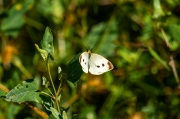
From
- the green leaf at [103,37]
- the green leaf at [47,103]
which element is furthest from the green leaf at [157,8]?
the green leaf at [47,103]

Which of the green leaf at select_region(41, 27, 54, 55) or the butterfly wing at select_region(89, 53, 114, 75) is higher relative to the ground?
the green leaf at select_region(41, 27, 54, 55)

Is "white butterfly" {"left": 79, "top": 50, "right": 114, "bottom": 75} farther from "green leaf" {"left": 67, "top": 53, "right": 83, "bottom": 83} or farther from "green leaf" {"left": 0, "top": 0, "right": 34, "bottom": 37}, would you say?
"green leaf" {"left": 0, "top": 0, "right": 34, "bottom": 37}

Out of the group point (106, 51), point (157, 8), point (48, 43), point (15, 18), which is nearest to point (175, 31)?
point (157, 8)

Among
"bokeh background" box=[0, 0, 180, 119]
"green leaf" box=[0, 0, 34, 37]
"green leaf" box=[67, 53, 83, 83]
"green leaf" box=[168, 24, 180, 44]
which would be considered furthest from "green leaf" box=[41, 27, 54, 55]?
"green leaf" box=[0, 0, 34, 37]

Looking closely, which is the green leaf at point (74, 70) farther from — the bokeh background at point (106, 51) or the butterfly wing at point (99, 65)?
the bokeh background at point (106, 51)

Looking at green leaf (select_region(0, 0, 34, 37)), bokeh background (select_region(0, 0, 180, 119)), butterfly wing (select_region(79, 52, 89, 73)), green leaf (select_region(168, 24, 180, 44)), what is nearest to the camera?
butterfly wing (select_region(79, 52, 89, 73))

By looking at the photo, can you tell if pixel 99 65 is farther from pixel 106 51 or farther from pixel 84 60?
pixel 106 51

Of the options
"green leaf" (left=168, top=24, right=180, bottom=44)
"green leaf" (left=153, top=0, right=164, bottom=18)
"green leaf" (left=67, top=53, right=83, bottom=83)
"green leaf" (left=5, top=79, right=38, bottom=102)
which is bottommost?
"green leaf" (left=168, top=24, right=180, bottom=44)
